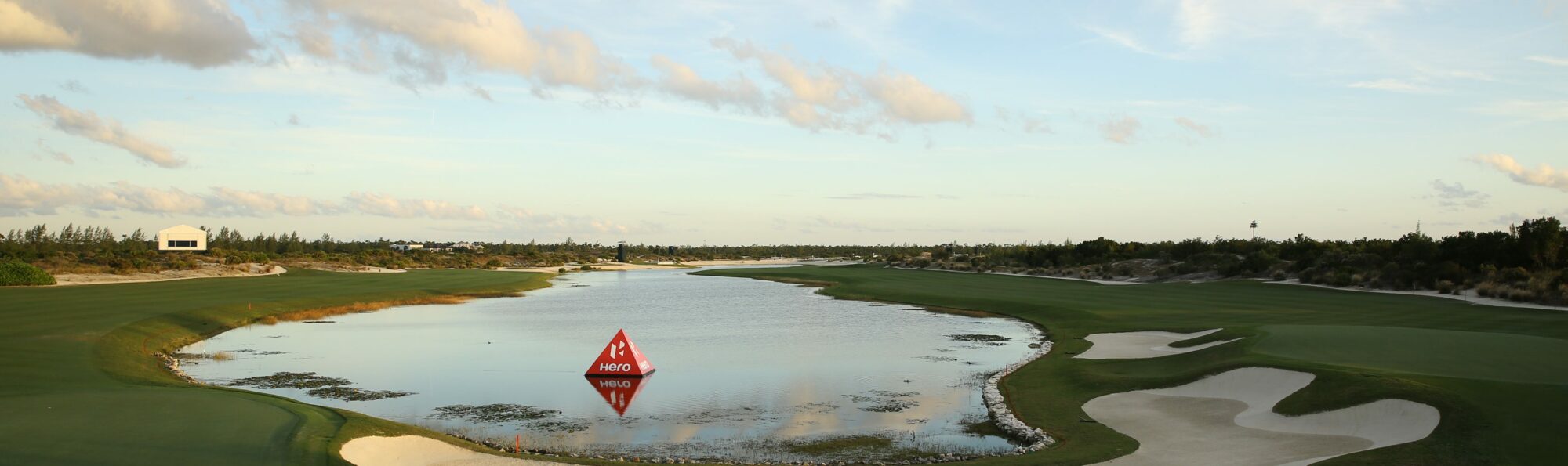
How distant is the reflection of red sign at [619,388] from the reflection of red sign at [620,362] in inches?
5.8

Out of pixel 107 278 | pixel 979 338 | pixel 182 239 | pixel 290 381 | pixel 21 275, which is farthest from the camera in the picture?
pixel 182 239

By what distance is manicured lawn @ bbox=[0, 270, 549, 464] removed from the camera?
473 inches

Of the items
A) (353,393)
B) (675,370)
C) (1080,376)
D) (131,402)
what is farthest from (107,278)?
(1080,376)

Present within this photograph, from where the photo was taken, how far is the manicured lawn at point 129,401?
12016 mm

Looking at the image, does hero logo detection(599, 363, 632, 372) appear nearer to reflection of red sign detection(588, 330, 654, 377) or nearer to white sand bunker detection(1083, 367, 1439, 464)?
reflection of red sign detection(588, 330, 654, 377)

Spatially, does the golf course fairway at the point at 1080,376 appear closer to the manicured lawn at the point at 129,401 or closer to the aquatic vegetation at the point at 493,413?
the manicured lawn at the point at 129,401

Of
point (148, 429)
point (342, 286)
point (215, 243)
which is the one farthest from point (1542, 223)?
point (215, 243)

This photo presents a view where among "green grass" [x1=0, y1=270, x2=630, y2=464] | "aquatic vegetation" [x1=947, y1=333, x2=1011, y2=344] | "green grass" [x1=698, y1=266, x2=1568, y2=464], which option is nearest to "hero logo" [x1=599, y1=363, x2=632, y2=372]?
"green grass" [x1=0, y1=270, x2=630, y2=464]

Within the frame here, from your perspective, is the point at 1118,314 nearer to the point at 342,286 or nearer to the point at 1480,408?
the point at 1480,408

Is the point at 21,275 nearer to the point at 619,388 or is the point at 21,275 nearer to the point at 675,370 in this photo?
the point at 675,370

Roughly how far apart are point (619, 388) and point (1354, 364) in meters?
15.2

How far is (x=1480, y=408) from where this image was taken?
13.3 meters

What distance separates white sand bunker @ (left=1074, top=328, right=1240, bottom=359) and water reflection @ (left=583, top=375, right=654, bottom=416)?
11.5 metres

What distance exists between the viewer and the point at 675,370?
947 inches
